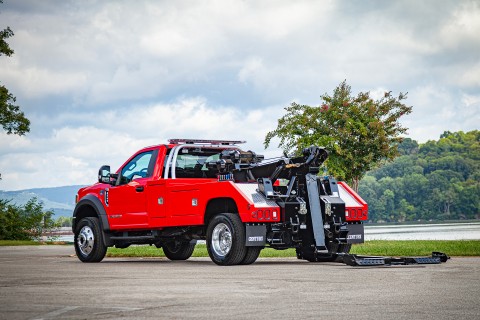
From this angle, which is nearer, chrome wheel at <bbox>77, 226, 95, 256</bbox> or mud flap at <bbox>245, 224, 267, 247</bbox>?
mud flap at <bbox>245, 224, 267, 247</bbox>

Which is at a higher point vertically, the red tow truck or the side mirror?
A: the side mirror

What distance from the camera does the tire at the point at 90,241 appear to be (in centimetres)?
1736

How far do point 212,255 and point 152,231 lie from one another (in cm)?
199

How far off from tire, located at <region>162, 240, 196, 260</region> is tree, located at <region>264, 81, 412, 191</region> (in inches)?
426

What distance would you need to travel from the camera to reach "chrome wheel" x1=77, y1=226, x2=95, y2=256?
17.5m

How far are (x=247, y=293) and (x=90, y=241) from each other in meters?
8.22

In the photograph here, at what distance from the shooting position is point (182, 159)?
55.4 feet

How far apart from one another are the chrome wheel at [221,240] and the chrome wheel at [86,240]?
344 centimetres

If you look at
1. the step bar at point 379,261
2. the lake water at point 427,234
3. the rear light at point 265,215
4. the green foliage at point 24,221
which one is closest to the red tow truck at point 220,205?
the rear light at point 265,215

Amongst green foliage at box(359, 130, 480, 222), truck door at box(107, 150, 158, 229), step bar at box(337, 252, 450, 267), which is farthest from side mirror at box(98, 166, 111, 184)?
green foliage at box(359, 130, 480, 222)

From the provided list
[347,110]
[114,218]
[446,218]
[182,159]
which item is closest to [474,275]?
[182,159]

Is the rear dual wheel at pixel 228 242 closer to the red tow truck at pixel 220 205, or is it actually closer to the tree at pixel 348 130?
the red tow truck at pixel 220 205

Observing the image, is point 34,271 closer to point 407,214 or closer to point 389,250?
point 389,250

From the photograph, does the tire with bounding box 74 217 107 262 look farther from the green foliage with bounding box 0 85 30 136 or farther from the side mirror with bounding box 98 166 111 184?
the green foliage with bounding box 0 85 30 136
